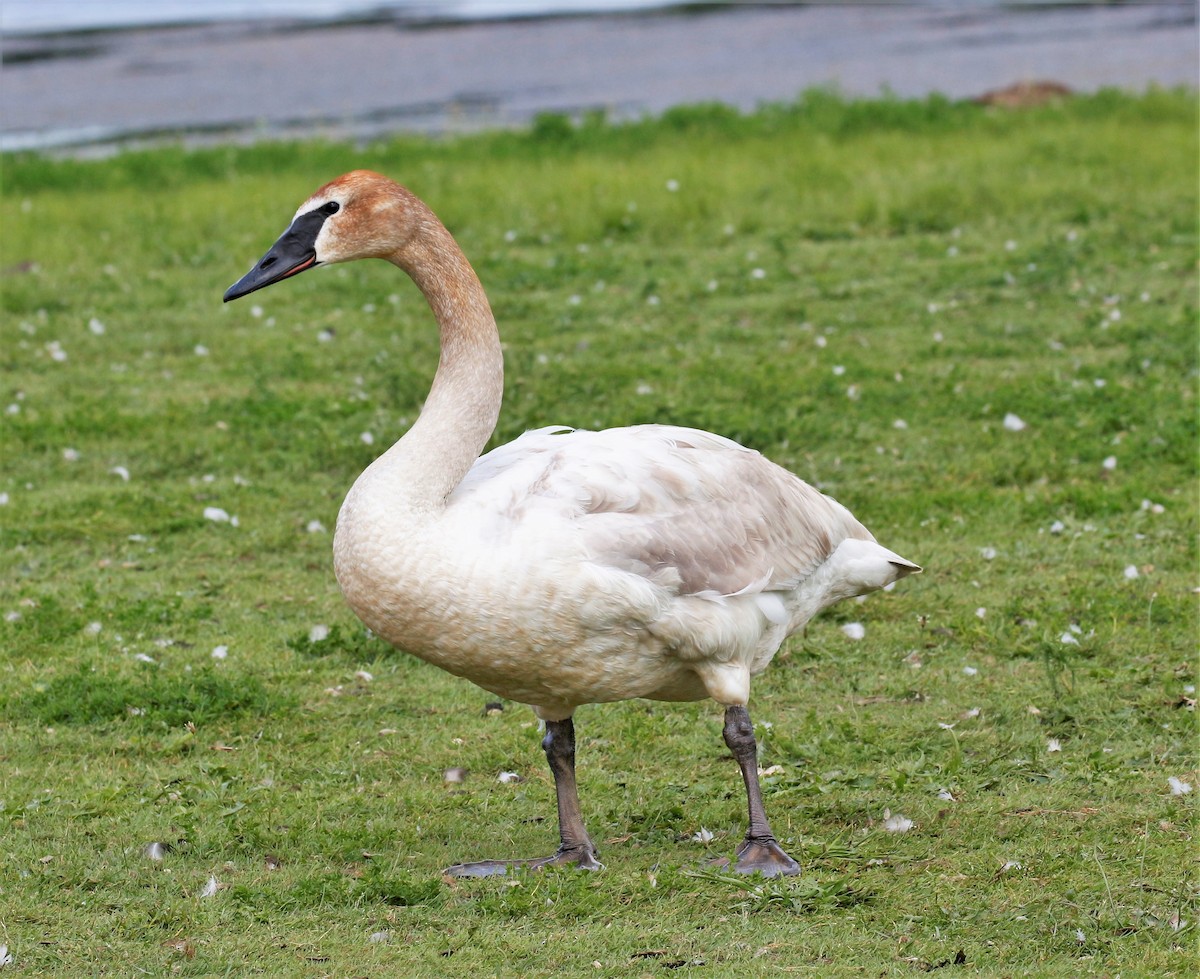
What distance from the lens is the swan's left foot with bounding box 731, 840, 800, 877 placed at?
548 centimetres

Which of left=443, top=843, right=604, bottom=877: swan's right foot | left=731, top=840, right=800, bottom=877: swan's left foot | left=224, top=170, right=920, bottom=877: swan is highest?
left=224, top=170, right=920, bottom=877: swan

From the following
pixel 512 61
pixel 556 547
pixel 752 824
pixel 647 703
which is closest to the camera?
pixel 556 547

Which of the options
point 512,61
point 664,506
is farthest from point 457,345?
point 512,61

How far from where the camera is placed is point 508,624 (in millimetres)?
5051

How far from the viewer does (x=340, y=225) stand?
5.51 metres

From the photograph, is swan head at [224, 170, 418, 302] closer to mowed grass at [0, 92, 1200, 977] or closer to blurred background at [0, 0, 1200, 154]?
mowed grass at [0, 92, 1200, 977]

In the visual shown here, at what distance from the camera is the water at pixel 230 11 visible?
35.4 meters

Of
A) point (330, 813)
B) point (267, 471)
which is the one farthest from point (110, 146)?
point (330, 813)

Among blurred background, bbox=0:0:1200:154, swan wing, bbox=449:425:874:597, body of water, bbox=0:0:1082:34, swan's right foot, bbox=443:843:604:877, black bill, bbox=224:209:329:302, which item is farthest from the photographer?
body of water, bbox=0:0:1082:34

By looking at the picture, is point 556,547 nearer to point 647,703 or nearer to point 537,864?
point 537,864

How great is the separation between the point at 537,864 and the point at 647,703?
1.59m

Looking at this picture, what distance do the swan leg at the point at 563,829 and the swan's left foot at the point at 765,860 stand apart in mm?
499

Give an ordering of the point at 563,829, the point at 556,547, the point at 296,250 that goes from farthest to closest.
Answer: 1. the point at 563,829
2. the point at 296,250
3. the point at 556,547

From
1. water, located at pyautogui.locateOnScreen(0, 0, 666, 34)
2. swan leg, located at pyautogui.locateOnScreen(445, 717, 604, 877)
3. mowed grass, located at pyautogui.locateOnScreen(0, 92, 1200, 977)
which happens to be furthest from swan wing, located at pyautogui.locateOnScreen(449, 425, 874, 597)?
water, located at pyautogui.locateOnScreen(0, 0, 666, 34)
